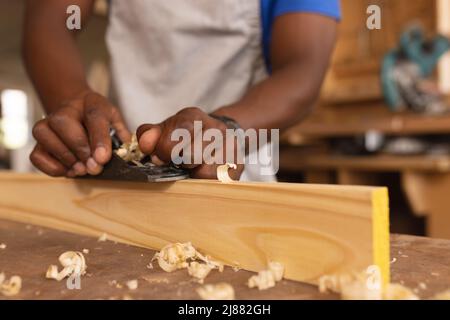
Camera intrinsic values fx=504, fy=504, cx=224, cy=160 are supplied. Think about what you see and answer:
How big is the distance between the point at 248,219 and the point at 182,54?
2.30 ft

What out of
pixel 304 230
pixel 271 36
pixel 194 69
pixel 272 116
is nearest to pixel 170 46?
pixel 194 69

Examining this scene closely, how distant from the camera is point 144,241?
669mm

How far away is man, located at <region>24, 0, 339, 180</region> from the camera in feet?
2.96

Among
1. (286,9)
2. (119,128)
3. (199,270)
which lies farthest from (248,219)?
(286,9)

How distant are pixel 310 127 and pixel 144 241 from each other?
5.49 ft

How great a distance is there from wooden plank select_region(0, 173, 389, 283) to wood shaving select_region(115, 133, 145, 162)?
3 centimetres

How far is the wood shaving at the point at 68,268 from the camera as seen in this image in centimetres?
53

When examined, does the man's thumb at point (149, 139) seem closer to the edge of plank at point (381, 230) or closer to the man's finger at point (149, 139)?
the man's finger at point (149, 139)

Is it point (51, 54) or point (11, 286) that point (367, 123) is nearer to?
point (51, 54)

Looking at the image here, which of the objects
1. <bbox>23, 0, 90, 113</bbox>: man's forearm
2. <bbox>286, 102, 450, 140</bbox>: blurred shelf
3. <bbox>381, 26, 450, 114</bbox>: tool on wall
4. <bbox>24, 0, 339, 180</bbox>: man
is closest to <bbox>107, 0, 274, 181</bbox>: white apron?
<bbox>24, 0, 339, 180</bbox>: man

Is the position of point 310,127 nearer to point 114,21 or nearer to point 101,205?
point 114,21

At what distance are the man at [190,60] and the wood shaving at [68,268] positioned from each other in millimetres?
221

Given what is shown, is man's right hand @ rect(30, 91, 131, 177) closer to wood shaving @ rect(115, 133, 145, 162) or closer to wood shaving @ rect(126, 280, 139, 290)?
wood shaving @ rect(115, 133, 145, 162)
